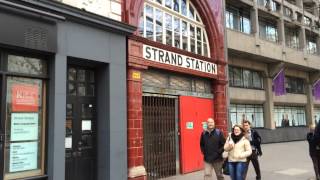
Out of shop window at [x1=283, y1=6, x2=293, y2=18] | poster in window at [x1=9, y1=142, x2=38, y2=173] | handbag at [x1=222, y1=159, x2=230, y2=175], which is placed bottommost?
handbag at [x1=222, y1=159, x2=230, y2=175]

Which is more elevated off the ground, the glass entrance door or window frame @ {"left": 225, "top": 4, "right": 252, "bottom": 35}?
window frame @ {"left": 225, "top": 4, "right": 252, "bottom": 35}

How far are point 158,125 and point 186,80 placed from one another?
240 centimetres

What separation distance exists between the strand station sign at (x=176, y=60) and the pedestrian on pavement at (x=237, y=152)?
398 centimetres

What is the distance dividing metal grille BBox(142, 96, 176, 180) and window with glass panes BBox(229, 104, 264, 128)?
11.1m

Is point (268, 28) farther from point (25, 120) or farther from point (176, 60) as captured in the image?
point (25, 120)

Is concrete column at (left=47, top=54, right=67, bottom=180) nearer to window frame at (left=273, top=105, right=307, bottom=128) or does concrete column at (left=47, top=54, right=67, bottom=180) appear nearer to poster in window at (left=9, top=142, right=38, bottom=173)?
poster in window at (left=9, top=142, right=38, bottom=173)

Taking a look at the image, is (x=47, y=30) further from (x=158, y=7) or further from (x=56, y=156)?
(x=158, y=7)

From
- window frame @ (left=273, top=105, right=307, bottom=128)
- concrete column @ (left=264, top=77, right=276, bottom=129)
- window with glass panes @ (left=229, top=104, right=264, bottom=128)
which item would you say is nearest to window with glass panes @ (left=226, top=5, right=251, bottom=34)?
concrete column @ (left=264, top=77, right=276, bottom=129)

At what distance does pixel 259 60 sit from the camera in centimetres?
2619

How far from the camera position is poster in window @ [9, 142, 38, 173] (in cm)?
823

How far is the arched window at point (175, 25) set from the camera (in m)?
12.4

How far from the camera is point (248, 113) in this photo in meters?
25.8

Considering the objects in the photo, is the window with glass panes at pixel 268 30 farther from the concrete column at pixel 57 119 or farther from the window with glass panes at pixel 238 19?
the concrete column at pixel 57 119

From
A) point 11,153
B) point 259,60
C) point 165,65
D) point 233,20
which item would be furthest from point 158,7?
point 259,60
